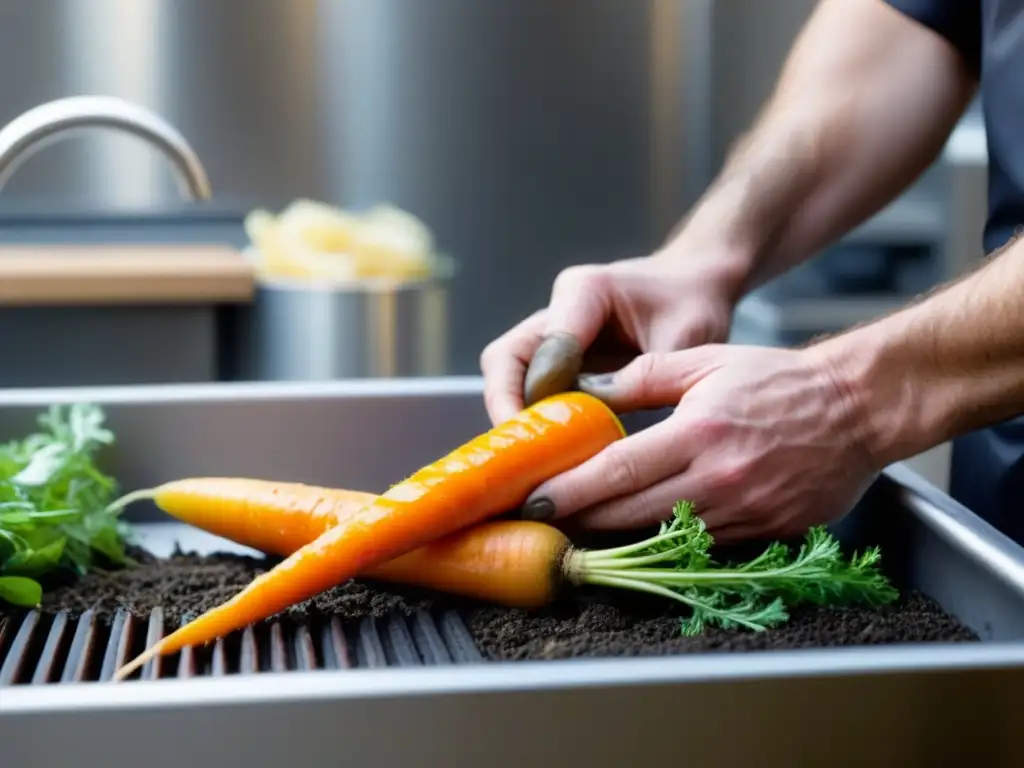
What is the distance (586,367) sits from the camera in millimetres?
1035

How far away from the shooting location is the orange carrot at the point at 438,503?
A: 2.41 ft

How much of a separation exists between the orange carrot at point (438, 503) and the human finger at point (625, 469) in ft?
0.13

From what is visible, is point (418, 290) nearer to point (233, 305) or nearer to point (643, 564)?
point (233, 305)

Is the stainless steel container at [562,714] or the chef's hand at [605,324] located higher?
the chef's hand at [605,324]

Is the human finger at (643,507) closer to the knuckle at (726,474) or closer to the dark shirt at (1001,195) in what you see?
the knuckle at (726,474)

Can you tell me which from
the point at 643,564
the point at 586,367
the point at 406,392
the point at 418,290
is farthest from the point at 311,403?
the point at 418,290

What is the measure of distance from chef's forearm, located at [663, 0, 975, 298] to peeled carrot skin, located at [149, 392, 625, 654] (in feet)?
1.05

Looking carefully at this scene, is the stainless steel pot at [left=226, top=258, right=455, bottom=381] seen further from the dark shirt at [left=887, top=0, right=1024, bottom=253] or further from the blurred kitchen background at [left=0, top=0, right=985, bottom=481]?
the dark shirt at [left=887, top=0, right=1024, bottom=253]

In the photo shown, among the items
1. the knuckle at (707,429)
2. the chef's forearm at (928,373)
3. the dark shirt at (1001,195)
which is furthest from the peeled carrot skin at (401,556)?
the dark shirt at (1001,195)

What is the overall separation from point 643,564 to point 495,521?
4.4 inches

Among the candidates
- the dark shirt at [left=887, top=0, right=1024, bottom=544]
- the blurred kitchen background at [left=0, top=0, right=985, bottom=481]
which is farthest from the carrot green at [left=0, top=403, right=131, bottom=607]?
the blurred kitchen background at [left=0, top=0, right=985, bottom=481]

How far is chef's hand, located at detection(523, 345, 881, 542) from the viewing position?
780 mm

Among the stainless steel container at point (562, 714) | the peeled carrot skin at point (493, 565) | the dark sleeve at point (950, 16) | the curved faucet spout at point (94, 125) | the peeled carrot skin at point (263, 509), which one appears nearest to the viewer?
the stainless steel container at point (562, 714)

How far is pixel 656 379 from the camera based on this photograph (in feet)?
2.78
